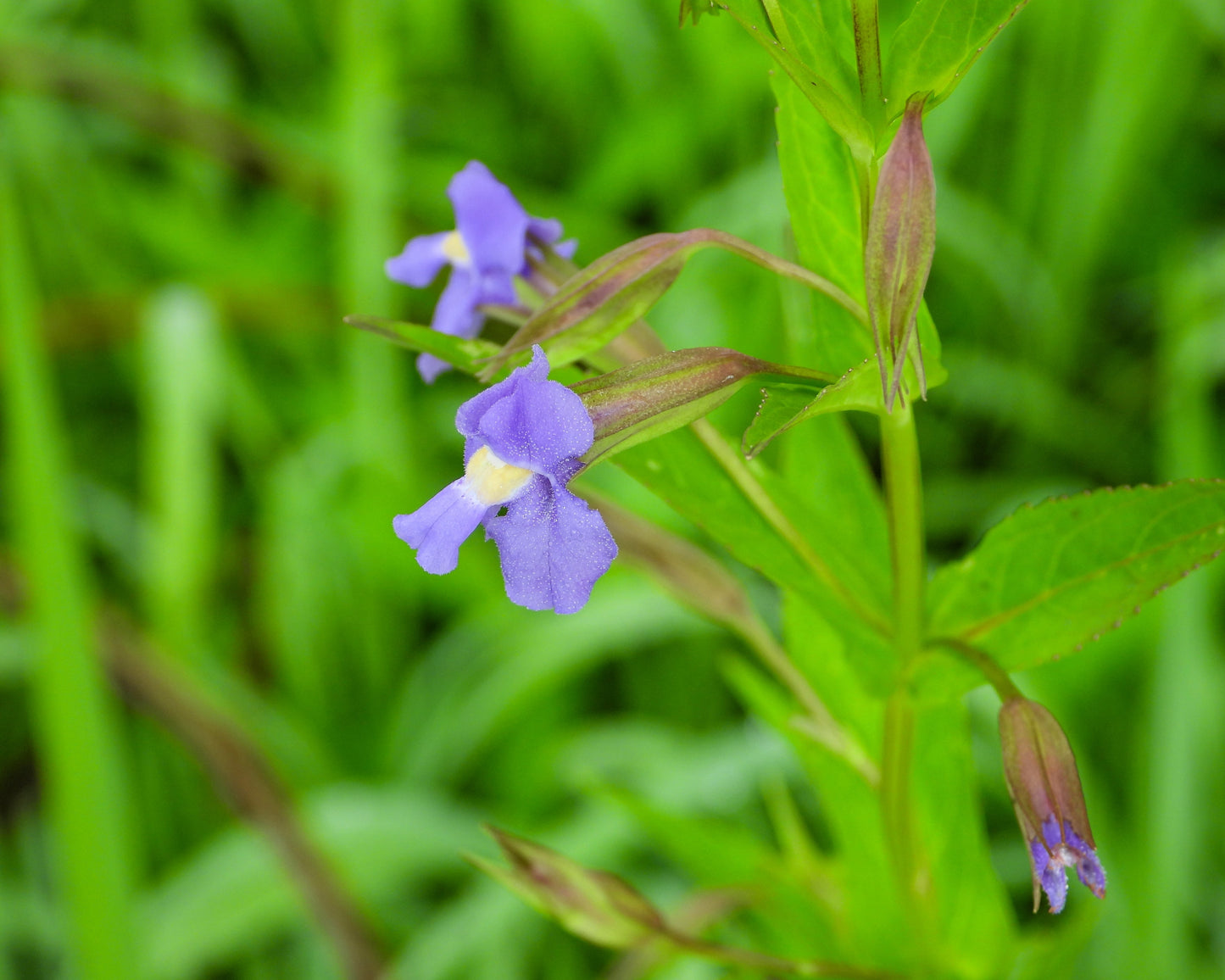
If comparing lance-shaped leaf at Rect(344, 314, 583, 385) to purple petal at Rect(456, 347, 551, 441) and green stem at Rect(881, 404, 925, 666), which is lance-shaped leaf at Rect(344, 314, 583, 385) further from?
green stem at Rect(881, 404, 925, 666)

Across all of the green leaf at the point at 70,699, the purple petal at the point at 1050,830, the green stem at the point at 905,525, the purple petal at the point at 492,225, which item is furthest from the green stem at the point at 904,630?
the green leaf at the point at 70,699

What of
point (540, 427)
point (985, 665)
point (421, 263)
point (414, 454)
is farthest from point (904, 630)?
point (414, 454)

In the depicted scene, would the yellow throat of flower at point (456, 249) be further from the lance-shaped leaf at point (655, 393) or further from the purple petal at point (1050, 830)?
the purple petal at point (1050, 830)

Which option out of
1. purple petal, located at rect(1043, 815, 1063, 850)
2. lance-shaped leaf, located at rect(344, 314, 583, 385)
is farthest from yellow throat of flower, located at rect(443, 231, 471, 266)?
purple petal, located at rect(1043, 815, 1063, 850)

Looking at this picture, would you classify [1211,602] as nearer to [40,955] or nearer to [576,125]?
[576,125]

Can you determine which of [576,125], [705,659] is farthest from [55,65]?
[705,659]

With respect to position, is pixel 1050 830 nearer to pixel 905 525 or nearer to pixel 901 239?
pixel 905 525

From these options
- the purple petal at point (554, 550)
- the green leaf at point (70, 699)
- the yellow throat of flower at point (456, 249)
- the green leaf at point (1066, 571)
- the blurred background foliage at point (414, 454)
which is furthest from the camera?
the blurred background foliage at point (414, 454)

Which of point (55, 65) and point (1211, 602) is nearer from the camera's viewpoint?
point (1211, 602)
